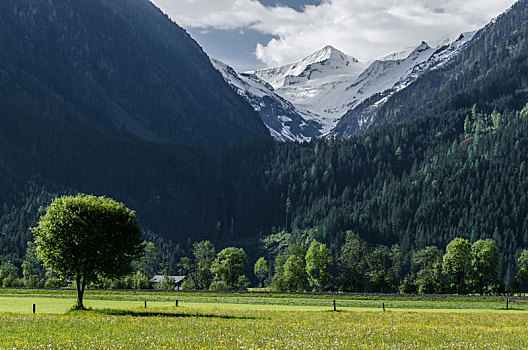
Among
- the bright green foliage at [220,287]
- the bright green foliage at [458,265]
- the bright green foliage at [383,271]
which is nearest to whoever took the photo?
the bright green foliage at [458,265]

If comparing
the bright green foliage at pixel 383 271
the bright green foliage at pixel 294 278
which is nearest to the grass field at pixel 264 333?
the bright green foliage at pixel 294 278

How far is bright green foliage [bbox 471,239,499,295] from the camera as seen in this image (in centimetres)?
14250

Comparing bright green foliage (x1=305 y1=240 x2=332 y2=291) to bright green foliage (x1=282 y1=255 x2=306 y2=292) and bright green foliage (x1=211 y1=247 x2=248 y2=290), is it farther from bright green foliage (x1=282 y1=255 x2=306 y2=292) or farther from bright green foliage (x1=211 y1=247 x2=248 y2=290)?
bright green foliage (x1=211 y1=247 x2=248 y2=290)

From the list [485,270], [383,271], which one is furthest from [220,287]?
[485,270]

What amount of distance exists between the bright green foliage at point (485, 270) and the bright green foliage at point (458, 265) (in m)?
1.88

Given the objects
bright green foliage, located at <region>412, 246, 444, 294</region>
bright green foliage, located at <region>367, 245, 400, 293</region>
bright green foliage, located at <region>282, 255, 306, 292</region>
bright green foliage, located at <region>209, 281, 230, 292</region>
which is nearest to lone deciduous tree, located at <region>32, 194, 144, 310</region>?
bright green foliage, located at <region>209, 281, 230, 292</region>

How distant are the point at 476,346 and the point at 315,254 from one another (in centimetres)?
12507

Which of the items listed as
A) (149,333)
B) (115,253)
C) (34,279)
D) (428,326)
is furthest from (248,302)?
(34,279)

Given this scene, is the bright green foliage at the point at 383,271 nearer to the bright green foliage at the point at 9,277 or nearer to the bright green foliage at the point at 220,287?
the bright green foliage at the point at 220,287

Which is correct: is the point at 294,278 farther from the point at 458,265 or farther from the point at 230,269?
the point at 458,265

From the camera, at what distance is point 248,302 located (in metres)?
98.3

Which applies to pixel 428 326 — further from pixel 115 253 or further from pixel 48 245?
pixel 48 245

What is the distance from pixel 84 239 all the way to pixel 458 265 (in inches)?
4281

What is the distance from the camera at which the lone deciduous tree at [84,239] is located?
64.9m
